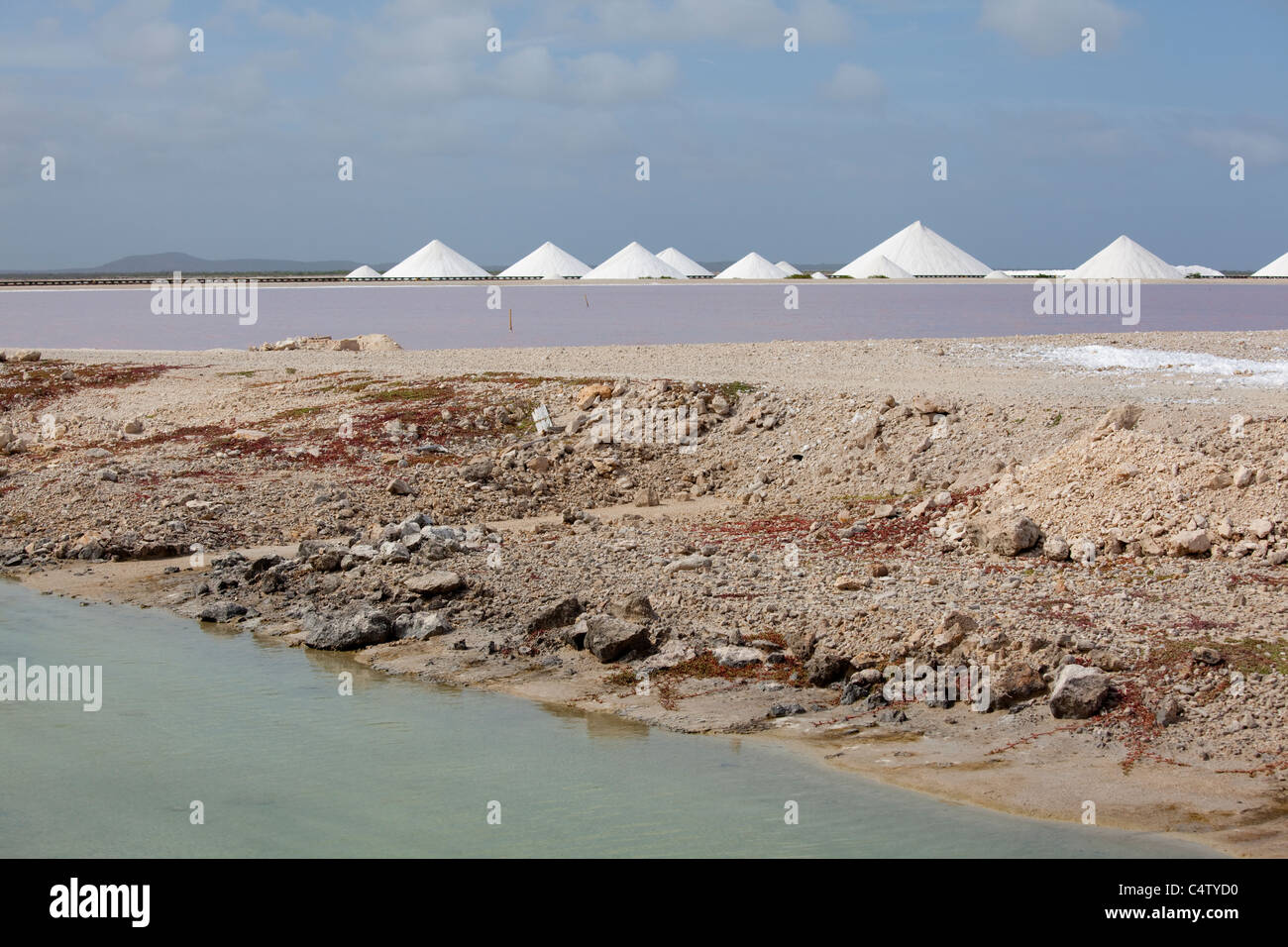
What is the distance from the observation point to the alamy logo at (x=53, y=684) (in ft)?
35.8

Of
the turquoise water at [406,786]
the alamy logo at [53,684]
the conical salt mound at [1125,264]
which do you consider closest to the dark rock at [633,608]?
the turquoise water at [406,786]

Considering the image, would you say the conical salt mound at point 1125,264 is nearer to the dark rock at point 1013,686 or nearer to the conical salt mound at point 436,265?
the conical salt mound at point 436,265

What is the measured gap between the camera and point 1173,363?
76.5 feet

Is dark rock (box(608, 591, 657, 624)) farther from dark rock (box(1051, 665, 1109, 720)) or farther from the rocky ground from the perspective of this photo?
dark rock (box(1051, 665, 1109, 720))

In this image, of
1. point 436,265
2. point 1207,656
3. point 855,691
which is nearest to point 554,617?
point 855,691

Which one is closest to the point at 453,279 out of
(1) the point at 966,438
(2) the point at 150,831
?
(1) the point at 966,438

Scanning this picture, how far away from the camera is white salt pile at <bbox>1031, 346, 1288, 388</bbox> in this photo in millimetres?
21047

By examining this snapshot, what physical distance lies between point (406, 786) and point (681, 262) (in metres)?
113

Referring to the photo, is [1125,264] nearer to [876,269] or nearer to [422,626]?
[876,269]

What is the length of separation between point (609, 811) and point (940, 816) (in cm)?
225
